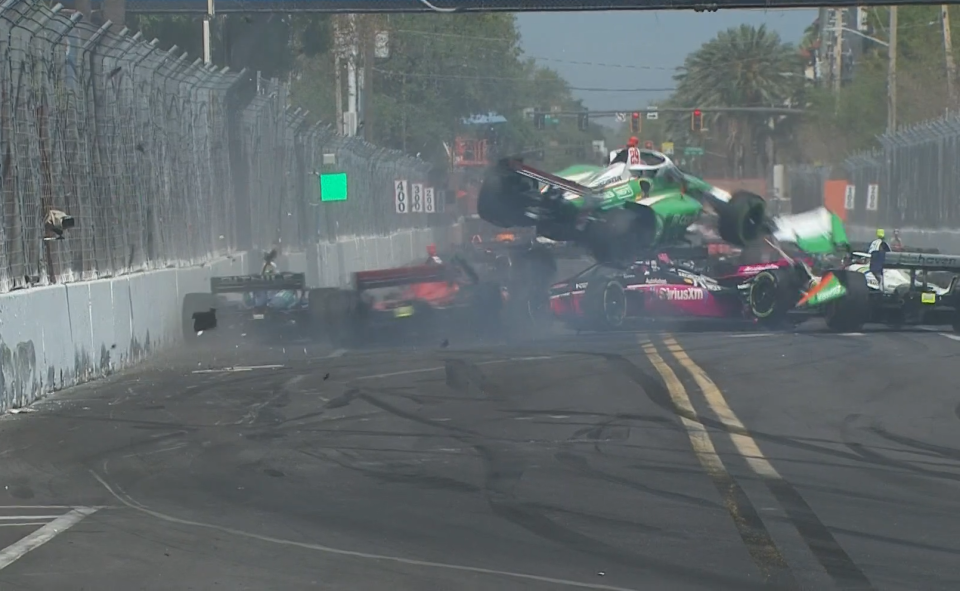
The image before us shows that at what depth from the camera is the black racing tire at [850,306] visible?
70.5 feet

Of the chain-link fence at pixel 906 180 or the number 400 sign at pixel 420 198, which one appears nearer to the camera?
the chain-link fence at pixel 906 180

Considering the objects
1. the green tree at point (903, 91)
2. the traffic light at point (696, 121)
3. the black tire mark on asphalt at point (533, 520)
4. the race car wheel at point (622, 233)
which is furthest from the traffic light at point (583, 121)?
the black tire mark on asphalt at point (533, 520)

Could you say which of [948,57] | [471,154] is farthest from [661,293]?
[948,57]

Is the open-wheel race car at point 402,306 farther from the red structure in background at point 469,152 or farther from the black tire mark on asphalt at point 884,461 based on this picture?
the black tire mark on asphalt at point 884,461

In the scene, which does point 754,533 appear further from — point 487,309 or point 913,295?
point 913,295

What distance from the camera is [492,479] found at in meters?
9.66

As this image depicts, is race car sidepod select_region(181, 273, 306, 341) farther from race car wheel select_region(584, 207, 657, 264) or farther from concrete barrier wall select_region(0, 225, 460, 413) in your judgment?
race car wheel select_region(584, 207, 657, 264)

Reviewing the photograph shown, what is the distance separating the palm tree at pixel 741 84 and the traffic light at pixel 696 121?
0.16m

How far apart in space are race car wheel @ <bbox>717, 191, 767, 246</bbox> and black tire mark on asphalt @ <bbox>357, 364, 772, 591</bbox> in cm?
1226

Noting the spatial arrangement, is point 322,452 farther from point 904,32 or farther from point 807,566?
point 904,32

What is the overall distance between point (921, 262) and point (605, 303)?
449 cm

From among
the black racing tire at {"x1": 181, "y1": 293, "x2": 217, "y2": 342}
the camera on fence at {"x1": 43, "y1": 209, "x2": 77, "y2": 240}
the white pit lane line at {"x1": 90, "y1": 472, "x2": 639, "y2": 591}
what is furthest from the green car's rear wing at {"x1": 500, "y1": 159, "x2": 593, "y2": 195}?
the white pit lane line at {"x1": 90, "y1": 472, "x2": 639, "y2": 591}

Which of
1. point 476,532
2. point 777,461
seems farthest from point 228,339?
point 476,532

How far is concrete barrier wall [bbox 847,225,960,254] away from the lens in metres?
39.6
